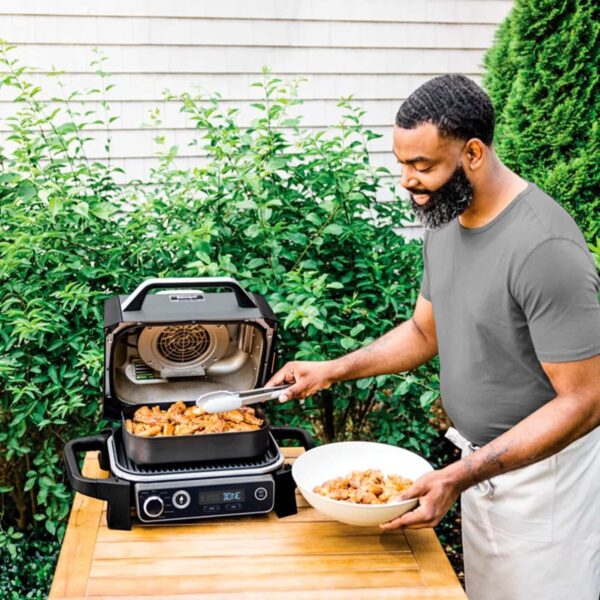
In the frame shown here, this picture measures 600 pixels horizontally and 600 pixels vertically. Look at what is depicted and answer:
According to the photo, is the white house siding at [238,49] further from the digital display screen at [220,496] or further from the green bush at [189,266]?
the digital display screen at [220,496]

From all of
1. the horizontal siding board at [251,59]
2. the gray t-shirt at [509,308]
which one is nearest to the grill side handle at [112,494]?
the gray t-shirt at [509,308]

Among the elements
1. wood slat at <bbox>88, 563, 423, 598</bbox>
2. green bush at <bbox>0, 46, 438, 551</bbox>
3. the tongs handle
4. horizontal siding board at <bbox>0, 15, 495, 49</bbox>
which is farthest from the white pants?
horizontal siding board at <bbox>0, 15, 495, 49</bbox>

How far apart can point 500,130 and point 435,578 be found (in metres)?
2.89

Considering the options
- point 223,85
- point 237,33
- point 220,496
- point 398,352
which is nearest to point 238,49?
point 237,33

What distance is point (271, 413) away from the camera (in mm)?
3197

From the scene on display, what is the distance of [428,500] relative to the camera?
1.73 meters

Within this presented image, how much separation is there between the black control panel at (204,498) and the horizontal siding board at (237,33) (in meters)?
3.29

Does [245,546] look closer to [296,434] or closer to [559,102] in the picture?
[296,434]

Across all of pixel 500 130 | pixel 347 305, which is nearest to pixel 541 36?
pixel 500 130

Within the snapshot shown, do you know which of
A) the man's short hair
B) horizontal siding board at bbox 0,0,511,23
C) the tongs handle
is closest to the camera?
the man's short hair

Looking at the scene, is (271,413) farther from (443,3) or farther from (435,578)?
(443,3)

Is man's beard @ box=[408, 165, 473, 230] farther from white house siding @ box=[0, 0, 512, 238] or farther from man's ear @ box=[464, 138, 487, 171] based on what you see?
white house siding @ box=[0, 0, 512, 238]

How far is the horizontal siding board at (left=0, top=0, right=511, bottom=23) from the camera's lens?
440 centimetres

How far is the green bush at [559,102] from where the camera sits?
12.3ft
